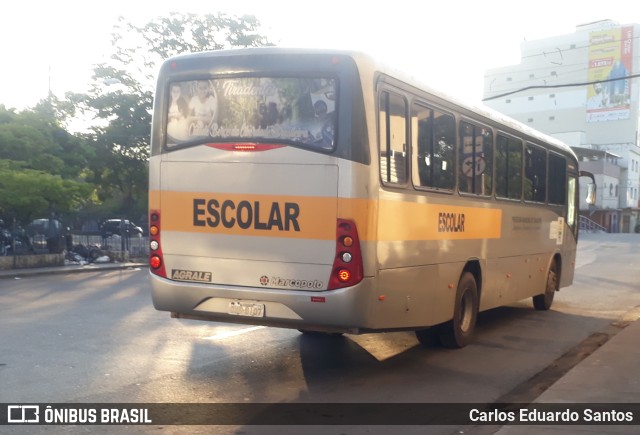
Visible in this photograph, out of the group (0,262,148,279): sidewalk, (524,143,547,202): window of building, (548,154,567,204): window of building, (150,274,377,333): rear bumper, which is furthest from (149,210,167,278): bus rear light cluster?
(0,262,148,279): sidewalk

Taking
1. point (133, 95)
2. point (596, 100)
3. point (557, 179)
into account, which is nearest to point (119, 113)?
point (133, 95)

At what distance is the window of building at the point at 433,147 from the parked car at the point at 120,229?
19979mm

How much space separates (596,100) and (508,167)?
92316 mm

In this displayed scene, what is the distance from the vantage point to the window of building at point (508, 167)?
1103cm

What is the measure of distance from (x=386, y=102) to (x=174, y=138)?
241 centimetres

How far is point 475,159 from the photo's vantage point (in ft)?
33.0

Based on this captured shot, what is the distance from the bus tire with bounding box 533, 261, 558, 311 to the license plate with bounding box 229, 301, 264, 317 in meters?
8.22

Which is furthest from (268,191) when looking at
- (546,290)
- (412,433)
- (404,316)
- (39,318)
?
(546,290)

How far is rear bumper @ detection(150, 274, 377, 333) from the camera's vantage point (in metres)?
7.29

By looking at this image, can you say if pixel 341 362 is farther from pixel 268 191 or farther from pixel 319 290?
pixel 268 191

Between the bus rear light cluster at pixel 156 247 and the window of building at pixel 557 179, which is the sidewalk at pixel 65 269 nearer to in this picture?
the bus rear light cluster at pixel 156 247

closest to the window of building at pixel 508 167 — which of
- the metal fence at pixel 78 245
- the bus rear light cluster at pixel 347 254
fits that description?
the bus rear light cluster at pixel 347 254

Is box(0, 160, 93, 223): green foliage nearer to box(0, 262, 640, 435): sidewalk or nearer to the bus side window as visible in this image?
the bus side window

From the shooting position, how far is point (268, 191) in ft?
24.8
